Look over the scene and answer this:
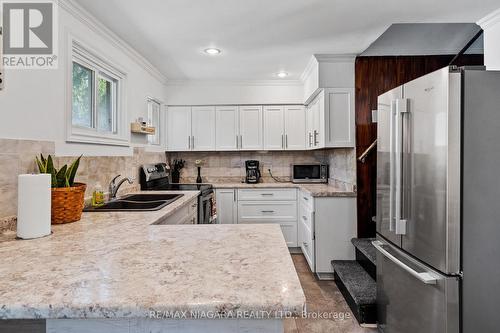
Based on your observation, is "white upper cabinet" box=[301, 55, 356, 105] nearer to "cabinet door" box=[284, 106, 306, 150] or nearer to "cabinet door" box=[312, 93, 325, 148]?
"cabinet door" box=[312, 93, 325, 148]

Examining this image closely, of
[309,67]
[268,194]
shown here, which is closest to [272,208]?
[268,194]

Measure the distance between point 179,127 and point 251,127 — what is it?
1.08 metres

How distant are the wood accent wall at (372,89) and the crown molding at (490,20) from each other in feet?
2.49

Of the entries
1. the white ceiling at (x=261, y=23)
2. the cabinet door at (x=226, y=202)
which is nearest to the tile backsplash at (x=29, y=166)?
the white ceiling at (x=261, y=23)

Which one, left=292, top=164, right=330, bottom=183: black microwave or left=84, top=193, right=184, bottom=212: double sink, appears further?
left=292, top=164, right=330, bottom=183: black microwave

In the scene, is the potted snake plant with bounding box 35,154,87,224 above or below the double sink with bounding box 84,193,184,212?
above

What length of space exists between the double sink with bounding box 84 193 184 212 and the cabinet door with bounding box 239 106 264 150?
5.41ft

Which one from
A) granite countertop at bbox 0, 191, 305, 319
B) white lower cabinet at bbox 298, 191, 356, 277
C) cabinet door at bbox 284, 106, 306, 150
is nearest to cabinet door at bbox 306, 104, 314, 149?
cabinet door at bbox 284, 106, 306, 150

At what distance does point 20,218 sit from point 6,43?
1.10m

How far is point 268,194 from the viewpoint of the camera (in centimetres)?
376

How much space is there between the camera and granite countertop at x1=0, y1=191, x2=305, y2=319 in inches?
27.1

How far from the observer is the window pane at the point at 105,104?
8.41 ft

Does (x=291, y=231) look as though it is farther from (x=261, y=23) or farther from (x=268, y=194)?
(x=261, y=23)

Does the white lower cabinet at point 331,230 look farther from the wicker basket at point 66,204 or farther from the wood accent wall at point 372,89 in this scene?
the wicker basket at point 66,204
